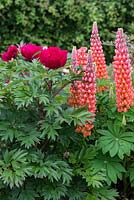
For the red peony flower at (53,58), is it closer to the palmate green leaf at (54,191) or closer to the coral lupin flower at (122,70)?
the coral lupin flower at (122,70)

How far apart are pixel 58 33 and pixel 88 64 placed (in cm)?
480

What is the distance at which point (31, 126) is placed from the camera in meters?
2.55

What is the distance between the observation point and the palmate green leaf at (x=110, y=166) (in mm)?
2623

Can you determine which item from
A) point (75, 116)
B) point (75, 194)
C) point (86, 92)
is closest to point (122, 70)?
point (86, 92)

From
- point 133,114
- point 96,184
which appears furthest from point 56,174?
point 133,114

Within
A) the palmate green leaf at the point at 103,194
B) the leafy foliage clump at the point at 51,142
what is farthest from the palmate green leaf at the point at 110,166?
the palmate green leaf at the point at 103,194

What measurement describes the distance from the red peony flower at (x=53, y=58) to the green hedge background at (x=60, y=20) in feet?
14.9

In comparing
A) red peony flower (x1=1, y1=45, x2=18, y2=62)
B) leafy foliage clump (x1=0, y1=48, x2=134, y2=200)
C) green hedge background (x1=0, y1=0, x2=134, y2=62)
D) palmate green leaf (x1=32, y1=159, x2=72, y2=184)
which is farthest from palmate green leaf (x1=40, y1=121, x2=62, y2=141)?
green hedge background (x1=0, y1=0, x2=134, y2=62)

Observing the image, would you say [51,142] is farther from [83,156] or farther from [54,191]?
[54,191]

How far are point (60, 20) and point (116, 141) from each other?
4758 mm

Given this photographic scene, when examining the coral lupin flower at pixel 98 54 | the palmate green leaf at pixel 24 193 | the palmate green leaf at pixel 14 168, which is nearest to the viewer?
the palmate green leaf at pixel 14 168

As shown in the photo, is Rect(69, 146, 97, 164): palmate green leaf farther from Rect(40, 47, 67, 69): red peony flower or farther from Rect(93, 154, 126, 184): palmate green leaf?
Rect(40, 47, 67, 69): red peony flower

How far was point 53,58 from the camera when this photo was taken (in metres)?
2.47

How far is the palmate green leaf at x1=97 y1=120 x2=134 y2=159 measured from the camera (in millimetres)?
2578
